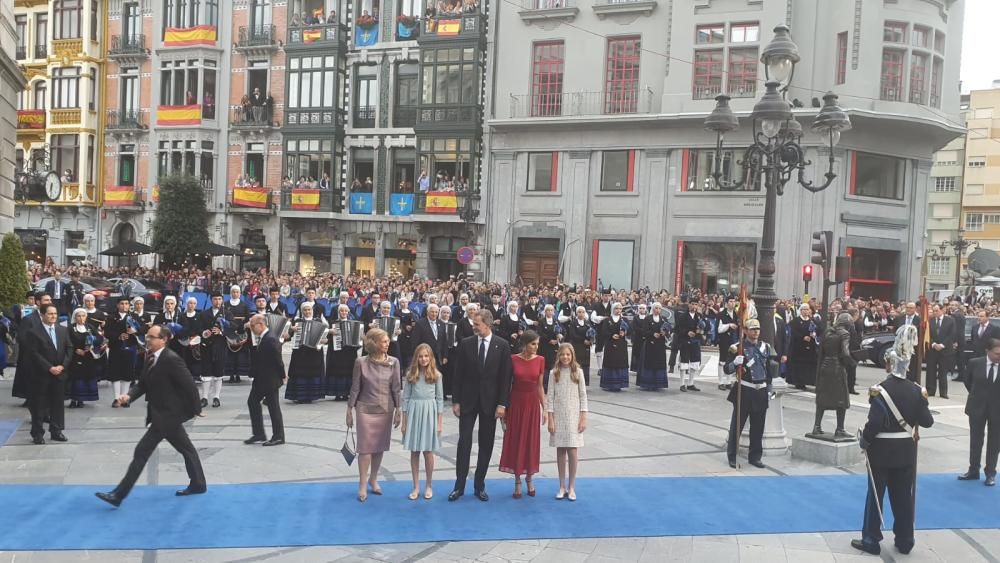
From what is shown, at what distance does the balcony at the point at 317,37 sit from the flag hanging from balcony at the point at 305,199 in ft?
21.4

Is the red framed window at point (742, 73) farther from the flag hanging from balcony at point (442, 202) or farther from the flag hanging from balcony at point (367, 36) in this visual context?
the flag hanging from balcony at point (367, 36)

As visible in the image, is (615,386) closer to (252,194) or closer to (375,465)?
(375,465)

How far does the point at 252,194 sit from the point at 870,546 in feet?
112

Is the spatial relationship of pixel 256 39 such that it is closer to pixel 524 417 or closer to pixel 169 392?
pixel 169 392

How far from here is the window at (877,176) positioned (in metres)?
30.5

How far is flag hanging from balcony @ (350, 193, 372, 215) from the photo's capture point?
123 ft

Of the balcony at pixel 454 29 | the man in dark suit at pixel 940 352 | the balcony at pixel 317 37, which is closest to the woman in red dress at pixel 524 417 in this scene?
the man in dark suit at pixel 940 352

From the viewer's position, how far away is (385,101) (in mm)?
37344

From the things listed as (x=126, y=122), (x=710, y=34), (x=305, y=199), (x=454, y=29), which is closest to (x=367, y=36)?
(x=454, y=29)

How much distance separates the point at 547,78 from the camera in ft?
112

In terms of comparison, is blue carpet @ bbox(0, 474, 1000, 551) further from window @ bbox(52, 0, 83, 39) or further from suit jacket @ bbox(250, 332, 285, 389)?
window @ bbox(52, 0, 83, 39)

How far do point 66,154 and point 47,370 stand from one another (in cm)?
3557

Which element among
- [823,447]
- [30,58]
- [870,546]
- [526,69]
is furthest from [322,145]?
[870,546]

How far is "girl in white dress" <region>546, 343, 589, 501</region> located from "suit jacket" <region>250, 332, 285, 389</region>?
4.05m
